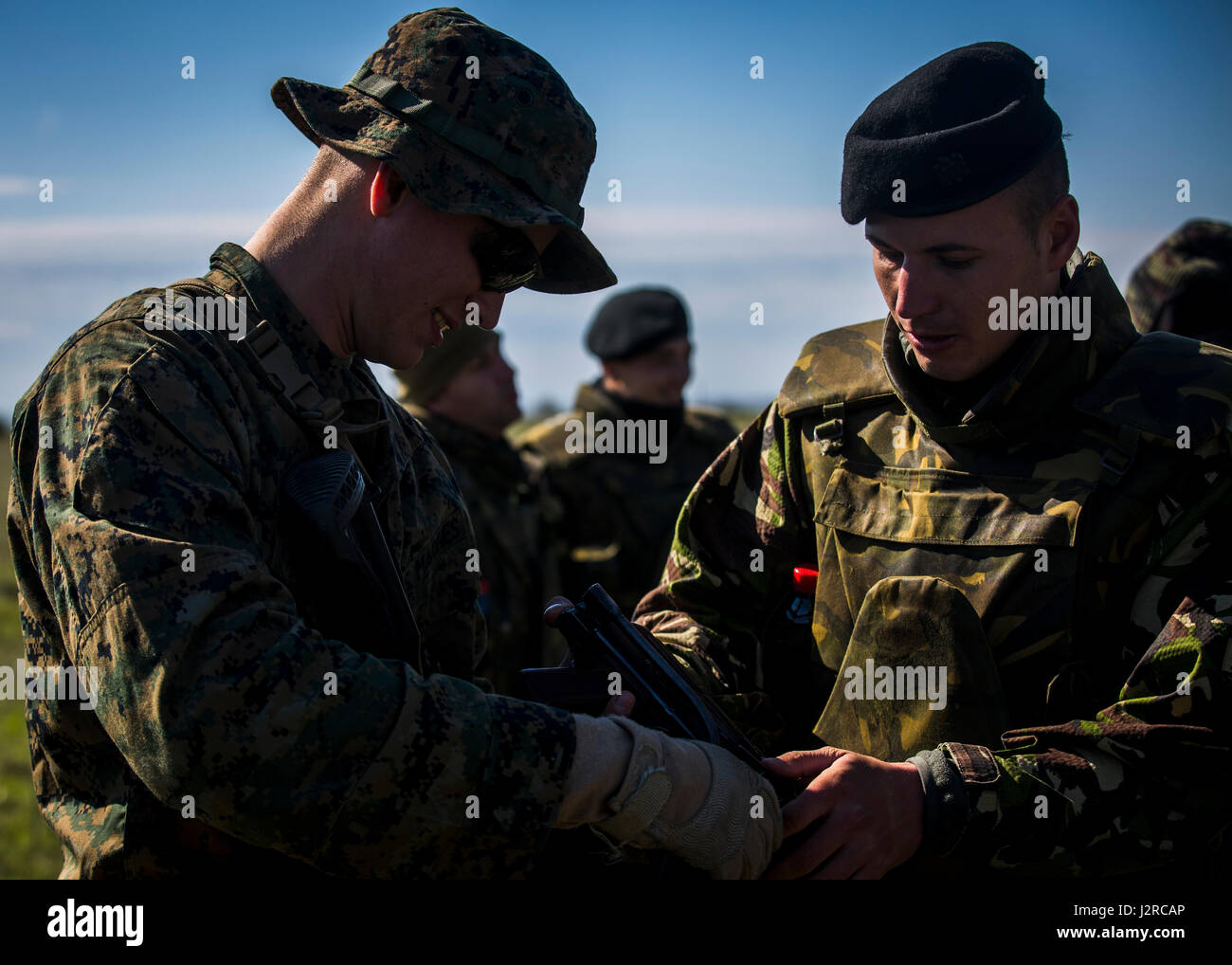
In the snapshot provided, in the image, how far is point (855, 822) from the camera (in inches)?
99.1

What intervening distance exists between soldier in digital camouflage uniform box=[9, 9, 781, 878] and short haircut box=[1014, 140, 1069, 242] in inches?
46.9

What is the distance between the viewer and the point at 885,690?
284 cm

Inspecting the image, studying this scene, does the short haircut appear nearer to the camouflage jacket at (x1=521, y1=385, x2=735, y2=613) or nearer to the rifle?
the rifle

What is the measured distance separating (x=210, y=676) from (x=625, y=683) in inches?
41.9

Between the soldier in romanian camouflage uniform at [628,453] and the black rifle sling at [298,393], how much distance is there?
4.89m

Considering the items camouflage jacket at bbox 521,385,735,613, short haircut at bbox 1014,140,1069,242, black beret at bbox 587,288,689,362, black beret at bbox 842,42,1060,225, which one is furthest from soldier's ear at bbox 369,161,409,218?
black beret at bbox 587,288,689,362

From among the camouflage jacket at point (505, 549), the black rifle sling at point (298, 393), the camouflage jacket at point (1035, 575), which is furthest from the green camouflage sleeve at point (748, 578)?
the camouflage jacket at point (505, 549)

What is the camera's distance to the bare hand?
8.25 feet

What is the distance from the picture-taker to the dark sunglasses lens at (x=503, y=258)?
8.64ft

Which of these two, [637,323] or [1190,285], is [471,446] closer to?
[637,323]

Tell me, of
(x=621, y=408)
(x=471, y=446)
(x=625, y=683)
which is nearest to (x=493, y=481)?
(x=471, y=446)

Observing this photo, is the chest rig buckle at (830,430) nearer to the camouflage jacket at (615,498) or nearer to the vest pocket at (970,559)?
the vest pocket at (970,559)
